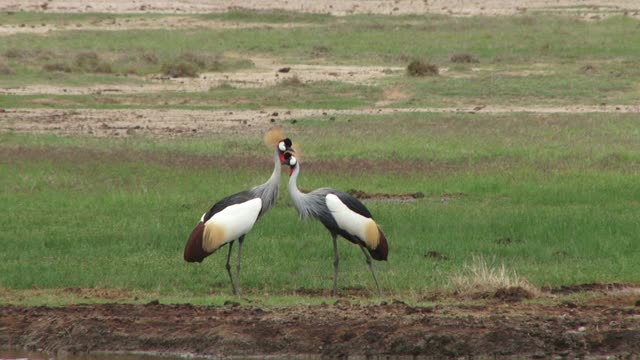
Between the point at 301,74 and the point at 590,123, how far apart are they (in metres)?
10.9

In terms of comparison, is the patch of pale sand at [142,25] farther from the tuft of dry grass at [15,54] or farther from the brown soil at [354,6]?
the tuft of dry grass at [15,54]

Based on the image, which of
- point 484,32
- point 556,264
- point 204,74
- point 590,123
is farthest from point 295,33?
point 556,264

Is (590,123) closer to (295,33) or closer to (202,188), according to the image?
(202,188)

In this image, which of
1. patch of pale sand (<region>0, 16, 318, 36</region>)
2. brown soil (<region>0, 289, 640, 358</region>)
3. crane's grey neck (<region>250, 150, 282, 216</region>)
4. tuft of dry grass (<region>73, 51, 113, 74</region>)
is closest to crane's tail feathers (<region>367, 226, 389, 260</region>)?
brown soil (<region>0, 289, 640, 358</region>)

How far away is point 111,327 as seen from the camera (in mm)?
10461

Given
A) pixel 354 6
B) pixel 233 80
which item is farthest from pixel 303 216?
pixel 354 6

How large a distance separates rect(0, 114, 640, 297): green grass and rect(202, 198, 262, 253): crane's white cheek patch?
2.29 ft

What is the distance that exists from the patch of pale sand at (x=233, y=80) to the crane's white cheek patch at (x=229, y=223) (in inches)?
683

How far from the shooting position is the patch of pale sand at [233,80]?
29.1 metres

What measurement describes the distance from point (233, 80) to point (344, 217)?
20.6 metres

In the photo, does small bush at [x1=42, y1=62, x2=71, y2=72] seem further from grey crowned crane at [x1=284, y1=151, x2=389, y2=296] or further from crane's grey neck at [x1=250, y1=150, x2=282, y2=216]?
grey crowned crane at [x1=284, y1=151, x2=389, y2=296]

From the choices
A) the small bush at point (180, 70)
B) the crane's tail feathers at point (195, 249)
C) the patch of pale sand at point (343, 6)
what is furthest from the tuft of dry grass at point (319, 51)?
the crane's tail feathers at point (195, 249)

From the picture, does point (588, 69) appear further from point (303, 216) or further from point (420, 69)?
point (303, 216)

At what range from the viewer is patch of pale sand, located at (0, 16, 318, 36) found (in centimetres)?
4394
